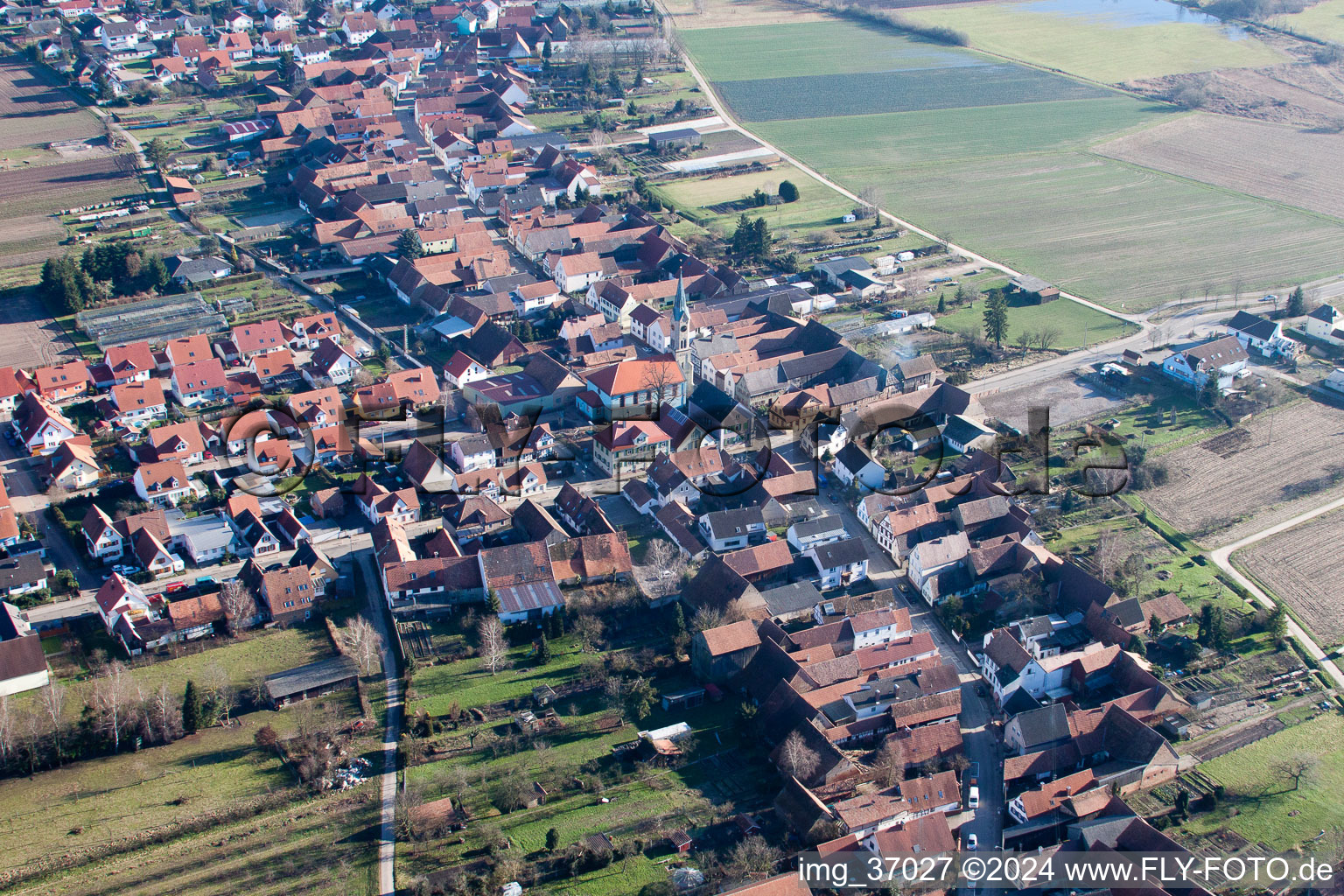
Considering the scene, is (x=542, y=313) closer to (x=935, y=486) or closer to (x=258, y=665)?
(x=935, y=486)

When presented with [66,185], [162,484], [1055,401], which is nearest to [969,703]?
[1055,401]

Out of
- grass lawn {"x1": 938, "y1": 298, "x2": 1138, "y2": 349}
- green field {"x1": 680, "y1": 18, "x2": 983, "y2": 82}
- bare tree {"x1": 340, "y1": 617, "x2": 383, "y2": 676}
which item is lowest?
bare tree {"x1": 340, "y1": 617, "x2": 383, "y2": 676}

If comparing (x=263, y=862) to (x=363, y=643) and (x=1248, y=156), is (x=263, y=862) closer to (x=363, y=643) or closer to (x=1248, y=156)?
(x=363, y=643)

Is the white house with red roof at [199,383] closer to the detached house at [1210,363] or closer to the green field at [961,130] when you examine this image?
the detached house at [1210,363]

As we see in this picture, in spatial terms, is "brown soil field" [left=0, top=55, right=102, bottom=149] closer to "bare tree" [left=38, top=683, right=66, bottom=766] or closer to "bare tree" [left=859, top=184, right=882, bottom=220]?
"bare tree" [left=859, top=184, right=882, bottom=220]

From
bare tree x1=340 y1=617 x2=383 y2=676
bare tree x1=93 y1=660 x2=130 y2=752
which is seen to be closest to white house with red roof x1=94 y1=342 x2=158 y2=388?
bare tree x1=340 y1=617 x2=383 y2=676
